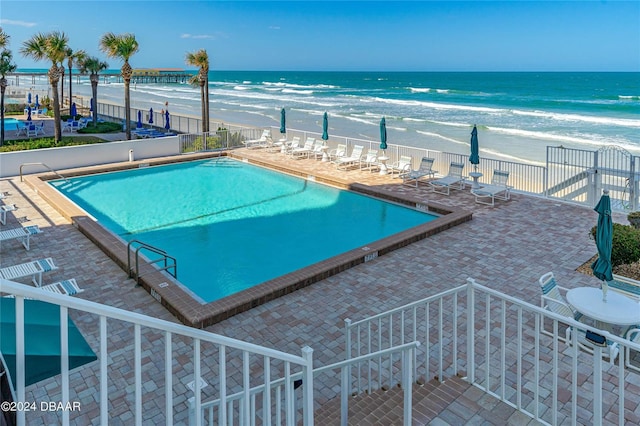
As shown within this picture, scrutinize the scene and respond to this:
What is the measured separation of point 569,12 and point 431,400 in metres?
83.9

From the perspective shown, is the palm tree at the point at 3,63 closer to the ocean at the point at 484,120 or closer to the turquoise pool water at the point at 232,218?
the turquoise pool water at the point at 232,218

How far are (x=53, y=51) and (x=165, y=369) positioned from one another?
2152 cm

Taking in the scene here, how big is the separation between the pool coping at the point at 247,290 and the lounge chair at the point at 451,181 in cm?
114

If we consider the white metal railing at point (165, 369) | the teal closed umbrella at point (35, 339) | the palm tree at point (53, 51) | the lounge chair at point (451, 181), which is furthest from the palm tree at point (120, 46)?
the teal closed umbrella at point (35, 339)

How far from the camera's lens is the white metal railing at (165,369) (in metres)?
1.59

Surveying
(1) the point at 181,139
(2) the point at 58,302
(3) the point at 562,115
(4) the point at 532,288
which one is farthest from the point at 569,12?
(2) the point at 58,302

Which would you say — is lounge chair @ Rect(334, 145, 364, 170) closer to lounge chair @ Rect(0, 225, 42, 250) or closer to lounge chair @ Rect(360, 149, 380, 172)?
lounge chair @ Rect(360, 149, 380, 172)

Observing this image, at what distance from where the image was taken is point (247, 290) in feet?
22.6

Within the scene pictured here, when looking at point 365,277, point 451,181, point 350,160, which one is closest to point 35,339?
point 365,277

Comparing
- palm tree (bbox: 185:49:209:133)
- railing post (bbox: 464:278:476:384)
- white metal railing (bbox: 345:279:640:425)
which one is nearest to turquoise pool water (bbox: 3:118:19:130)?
palm tree (bbox: 185:49:209:133)

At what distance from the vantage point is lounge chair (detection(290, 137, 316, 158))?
18.3 m

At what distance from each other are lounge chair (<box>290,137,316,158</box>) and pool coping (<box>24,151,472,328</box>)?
4667 millimetres

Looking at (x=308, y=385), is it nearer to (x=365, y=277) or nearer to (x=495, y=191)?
(x=365, y=277)

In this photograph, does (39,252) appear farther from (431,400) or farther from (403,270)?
(431,400)
